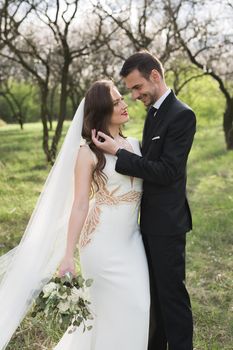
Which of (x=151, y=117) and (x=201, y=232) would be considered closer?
(x=151, y=117)

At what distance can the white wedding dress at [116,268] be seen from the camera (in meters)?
3.20

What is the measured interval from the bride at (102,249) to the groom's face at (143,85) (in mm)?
109

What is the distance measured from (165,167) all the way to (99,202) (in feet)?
1.66

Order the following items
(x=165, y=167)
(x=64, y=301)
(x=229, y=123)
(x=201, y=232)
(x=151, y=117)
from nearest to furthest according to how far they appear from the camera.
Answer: (x=64, y=301) < (x=165, y=167) < (x=151, y=117) < (x=201, y=232) < (x=229, y=123)

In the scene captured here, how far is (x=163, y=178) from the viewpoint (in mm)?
3035

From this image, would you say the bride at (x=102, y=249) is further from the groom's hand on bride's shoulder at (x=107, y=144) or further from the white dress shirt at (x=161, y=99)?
the white dress shirt at (x=161, y=99)

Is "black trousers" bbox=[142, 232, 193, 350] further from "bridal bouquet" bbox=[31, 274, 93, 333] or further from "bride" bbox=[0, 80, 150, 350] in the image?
"bridal bouquet" bbox=[31, 274, 93, 333]

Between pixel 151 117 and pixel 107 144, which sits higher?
pixel 151 117

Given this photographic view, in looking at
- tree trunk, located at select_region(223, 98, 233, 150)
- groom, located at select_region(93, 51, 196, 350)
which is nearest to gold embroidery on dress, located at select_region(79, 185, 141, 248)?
groom, located at select_region(93, 51, 196, 350)

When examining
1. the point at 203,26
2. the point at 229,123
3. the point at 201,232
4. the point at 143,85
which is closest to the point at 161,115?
the point at 143,85

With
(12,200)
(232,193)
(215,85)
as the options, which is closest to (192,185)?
(232,193)

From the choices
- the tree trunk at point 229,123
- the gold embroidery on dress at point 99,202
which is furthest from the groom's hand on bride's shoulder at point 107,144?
the tree trunk at point 229,123

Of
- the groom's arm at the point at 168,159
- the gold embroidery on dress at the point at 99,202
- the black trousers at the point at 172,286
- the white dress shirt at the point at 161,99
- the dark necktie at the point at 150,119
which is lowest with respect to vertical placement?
the black trousers at the point at 172,286

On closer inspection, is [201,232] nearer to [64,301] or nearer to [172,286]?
[172,286]
